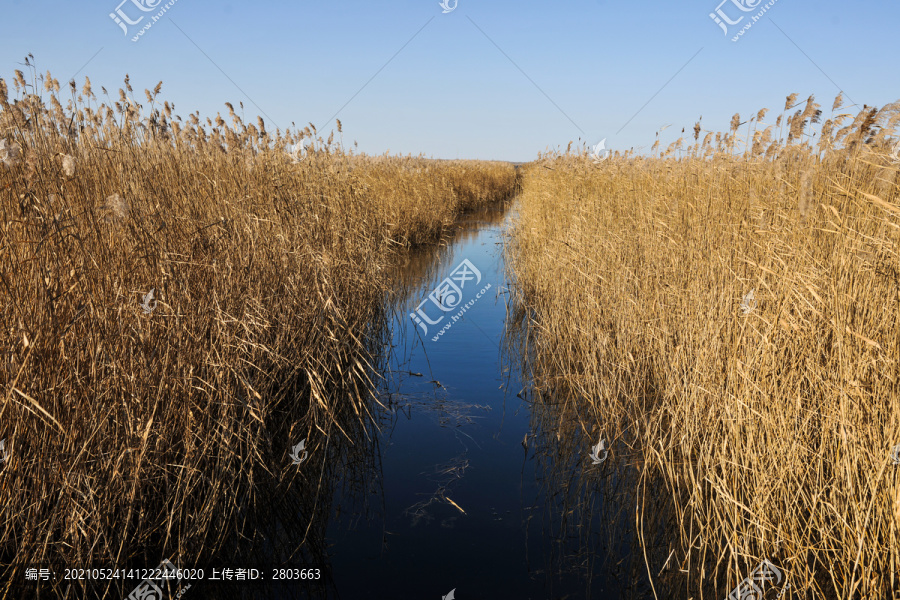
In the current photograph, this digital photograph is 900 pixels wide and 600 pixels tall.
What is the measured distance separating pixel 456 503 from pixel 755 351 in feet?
5.43

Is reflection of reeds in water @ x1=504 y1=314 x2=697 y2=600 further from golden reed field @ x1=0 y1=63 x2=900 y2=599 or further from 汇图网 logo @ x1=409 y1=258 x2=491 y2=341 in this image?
汇图网 logo @ x1=409 y1=258 x2=491 y2=341

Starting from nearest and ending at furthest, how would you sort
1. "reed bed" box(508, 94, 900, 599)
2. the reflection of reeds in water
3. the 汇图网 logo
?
"reed bed" box(508, 94, 900, 599) < the reflection of reeds in water < the 汇图网 logo

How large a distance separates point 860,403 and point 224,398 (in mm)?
2502

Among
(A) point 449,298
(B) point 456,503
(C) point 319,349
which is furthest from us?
(A) point 449,298

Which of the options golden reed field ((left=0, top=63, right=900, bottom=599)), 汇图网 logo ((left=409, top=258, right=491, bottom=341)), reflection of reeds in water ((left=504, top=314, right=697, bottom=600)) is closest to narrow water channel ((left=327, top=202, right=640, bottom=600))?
reflection of reeds in water ((left=504, top=314, right=697, bottom=600))

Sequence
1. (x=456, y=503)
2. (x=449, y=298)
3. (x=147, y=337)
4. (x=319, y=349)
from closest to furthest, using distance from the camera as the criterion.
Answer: (x=147, y=337) < (x=456, y=503) < (x=319, y=349) < (x=449, y=298)

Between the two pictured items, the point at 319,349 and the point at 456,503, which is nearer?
the point at 456,503

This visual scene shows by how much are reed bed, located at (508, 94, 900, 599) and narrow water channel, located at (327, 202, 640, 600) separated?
1.27ft

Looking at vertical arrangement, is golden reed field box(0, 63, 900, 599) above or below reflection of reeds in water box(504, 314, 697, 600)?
above

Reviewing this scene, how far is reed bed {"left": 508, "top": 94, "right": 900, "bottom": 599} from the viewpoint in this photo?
5.69 feet

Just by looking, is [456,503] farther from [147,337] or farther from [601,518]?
[147,337]

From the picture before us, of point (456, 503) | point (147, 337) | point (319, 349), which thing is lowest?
point (456, 503)

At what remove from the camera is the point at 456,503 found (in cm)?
286

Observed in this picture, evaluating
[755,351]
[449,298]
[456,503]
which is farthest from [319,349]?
[449,298]
